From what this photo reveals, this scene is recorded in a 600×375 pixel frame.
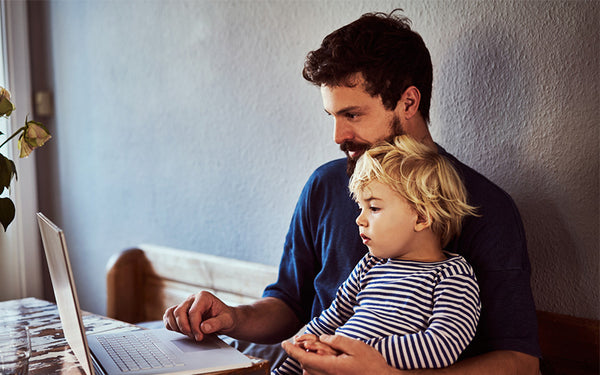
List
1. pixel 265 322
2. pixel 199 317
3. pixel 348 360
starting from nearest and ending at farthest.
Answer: pixel 348 360, pixel 199 317, pixel 265 322

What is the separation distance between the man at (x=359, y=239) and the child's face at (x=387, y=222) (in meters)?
0.16

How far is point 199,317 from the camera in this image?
1.25m

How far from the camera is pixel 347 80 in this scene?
1383mm

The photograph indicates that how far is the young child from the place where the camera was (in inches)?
41.9

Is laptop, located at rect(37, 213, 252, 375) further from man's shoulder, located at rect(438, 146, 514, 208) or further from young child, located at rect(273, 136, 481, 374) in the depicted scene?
man's shoulder, located at rect(438, 146, 514, 208)

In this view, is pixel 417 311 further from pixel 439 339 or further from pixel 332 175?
pixel 332 175

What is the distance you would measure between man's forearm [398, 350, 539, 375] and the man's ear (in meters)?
0.55

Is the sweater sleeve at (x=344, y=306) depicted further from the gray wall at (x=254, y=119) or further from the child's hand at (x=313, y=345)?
the gray wall at (x=254, y=119)

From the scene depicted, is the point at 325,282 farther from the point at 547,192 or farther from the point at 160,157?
the point at 160,157

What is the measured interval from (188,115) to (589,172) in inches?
56.6

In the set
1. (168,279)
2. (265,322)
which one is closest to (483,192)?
(265,322)

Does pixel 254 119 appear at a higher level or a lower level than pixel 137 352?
higher

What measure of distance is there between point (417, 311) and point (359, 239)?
35cm

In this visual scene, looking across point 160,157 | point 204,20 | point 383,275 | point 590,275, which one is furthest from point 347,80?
point 160,157
